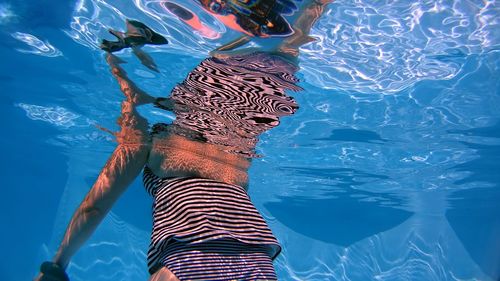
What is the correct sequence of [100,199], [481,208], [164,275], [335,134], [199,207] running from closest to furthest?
1. [164,275]
2. [199,207]
3. [100,199]
4. [335,134]
5. [481,208]

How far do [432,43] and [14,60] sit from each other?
1126cm

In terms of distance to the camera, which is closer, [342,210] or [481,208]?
[481,208]

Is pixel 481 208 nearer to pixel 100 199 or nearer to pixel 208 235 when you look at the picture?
pixel 208 235

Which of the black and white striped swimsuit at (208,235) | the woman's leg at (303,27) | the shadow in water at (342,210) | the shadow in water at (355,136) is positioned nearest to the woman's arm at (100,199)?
the black and white striped swimsuit at (208,235)

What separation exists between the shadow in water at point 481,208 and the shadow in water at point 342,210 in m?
4.30

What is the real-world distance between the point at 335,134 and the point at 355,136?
77 cm

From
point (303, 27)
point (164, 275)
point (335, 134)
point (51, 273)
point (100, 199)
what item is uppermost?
point (303, 27)

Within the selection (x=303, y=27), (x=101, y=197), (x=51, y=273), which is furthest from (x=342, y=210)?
(x=51, y=273)

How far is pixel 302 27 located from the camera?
5.53m

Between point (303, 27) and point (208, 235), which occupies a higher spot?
point (303, 27)

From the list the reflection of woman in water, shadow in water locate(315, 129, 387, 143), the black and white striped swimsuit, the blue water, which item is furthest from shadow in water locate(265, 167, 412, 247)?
the black and white striped swimsuit

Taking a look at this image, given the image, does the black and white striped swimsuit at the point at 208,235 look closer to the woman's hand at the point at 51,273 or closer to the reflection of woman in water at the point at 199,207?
the reflection of woman in water at the point at 199,207

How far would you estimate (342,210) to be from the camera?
2948cm

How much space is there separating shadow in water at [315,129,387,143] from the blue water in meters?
0.08
